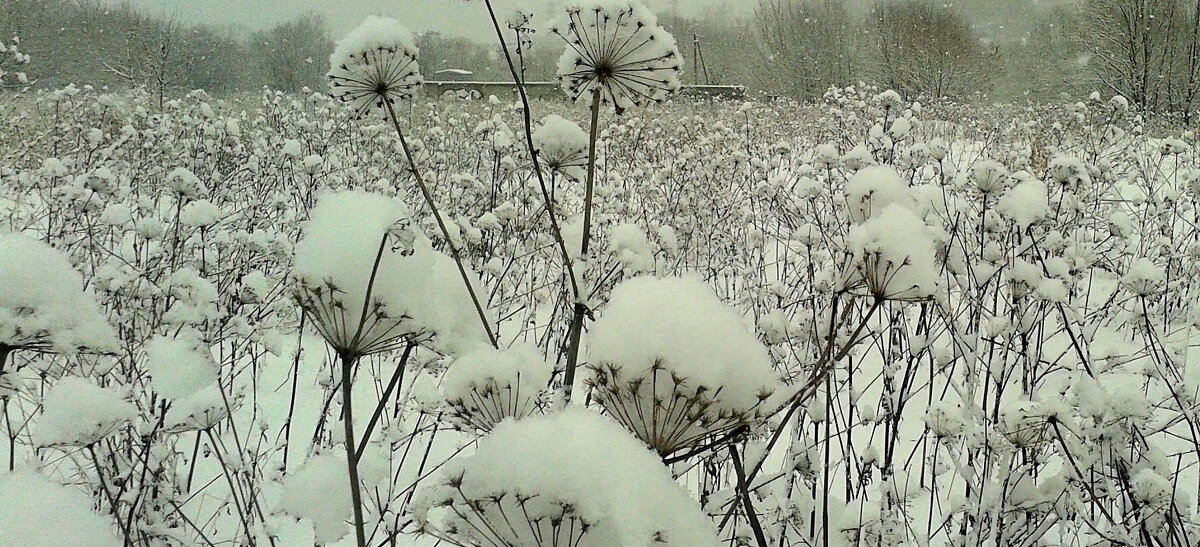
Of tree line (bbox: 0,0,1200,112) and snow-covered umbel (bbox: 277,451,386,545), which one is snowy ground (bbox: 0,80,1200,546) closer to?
snow-covered umbel (bbox: 277,451,386,545)

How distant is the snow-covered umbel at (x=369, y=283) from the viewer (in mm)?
761

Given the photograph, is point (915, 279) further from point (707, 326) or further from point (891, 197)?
point (707, 326)

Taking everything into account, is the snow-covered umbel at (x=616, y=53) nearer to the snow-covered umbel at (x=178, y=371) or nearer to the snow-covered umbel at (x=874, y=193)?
the snow-covered umbel at (x=874, y=193)

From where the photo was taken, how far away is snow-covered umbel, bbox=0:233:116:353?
0.78 m

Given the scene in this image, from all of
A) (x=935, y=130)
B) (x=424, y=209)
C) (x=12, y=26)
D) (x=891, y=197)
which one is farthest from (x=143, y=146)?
(x=12, y=26)

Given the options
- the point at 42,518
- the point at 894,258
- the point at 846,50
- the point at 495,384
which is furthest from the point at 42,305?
the point at 846,50

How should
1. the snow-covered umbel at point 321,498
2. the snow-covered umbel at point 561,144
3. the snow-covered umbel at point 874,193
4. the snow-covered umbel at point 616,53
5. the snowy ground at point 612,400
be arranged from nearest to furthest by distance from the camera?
the snowy ground at point 612,400 → the snow-covered umbel at point 321,498 → the snow-covered umbel at point 616,53 → the snow-covered umbel at point 874,193 → the snow-covered umbel at point 561,144

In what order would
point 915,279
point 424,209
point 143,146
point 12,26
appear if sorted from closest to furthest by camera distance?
point 915,279
point 424,209
point 143,146
point 12,26

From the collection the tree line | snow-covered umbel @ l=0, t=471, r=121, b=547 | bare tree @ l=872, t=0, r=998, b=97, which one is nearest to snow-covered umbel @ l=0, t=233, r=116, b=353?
snow-covered umbel @ l=0, t=471, r=121, b=547

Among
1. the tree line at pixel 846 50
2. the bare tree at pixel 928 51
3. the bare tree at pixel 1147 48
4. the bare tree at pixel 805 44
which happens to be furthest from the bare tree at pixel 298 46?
the bare tree at pixel 1147 48

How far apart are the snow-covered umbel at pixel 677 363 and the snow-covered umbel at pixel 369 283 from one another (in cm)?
20

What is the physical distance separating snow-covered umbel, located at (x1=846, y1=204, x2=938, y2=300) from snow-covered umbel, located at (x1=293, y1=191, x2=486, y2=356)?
0.58m

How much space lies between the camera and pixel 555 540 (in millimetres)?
540

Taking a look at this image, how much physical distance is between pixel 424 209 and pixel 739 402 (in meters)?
3.86
